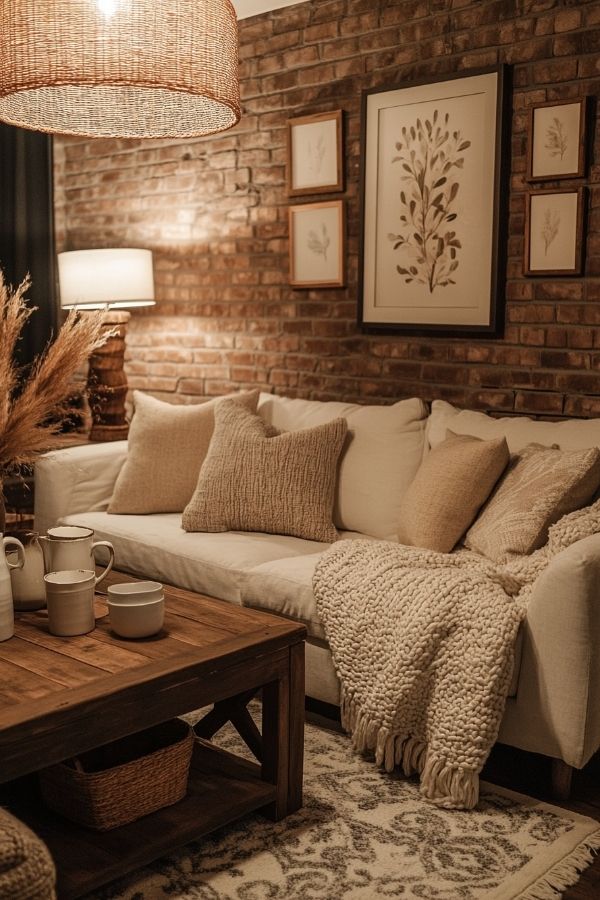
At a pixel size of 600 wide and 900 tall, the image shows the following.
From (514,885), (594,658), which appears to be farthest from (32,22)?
(514,885)

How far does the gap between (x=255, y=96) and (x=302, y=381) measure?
1.24 metres

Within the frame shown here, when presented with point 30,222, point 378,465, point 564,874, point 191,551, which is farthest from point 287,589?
point 30,222

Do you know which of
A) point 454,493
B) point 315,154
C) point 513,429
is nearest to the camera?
point 454,493

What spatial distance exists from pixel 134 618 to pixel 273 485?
46.4 inches

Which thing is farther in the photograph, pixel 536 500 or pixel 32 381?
pixel 536 500

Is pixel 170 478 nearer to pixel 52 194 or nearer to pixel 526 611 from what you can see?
pixel 526 611

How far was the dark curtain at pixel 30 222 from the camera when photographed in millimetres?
4680

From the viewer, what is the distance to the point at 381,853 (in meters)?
2.15

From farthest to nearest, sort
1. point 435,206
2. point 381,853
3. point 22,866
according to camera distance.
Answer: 1. point 435,206
2. point 381,853
3. point 22,866

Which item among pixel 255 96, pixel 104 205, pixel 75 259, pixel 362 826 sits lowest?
pixel 362 826

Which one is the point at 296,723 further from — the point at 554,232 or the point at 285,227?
the point at 285,227

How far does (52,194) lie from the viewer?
486cm

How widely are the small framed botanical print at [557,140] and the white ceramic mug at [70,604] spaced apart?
6.79ft

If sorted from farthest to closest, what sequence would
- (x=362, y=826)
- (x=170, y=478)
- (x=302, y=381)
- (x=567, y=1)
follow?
(x=302, y=381) < (x=170, y=478) < (x=567, y=1) < (x=362, y=826)
